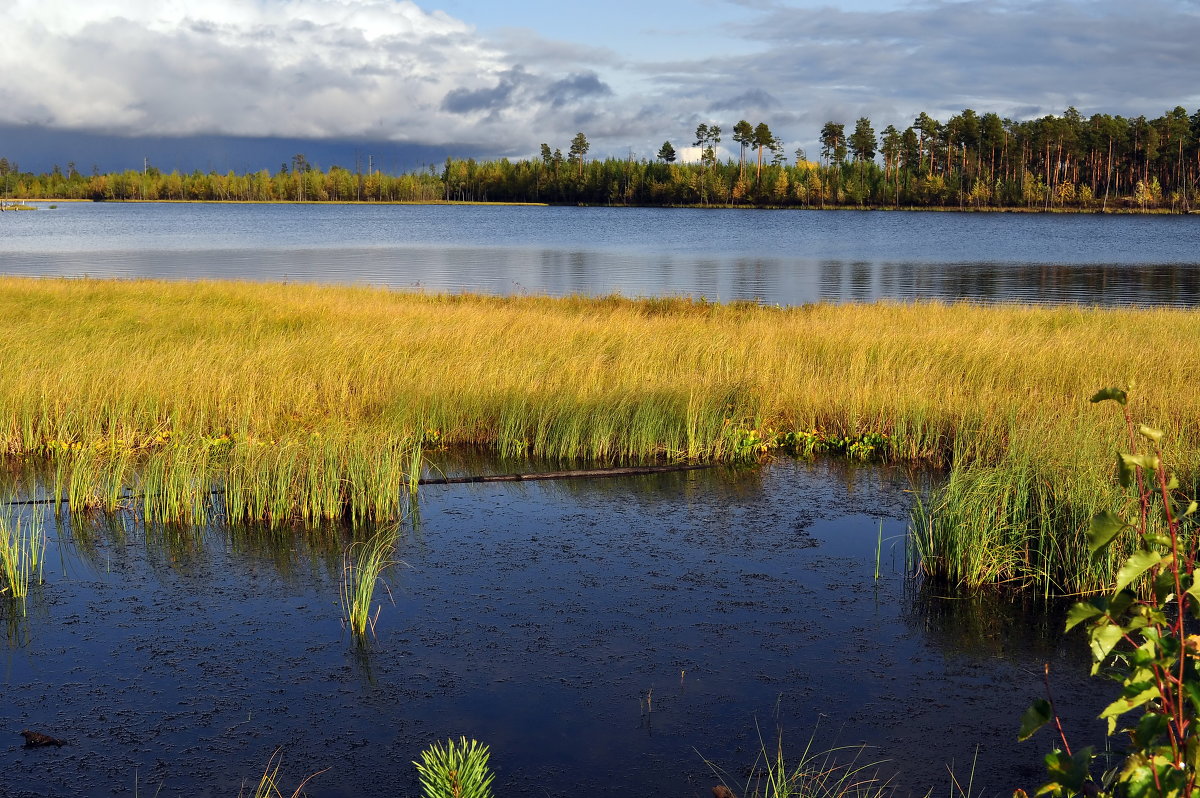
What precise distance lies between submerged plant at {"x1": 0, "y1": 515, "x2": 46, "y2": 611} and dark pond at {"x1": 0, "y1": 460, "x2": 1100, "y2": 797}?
0.53ft

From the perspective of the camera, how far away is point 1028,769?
5.08 metres

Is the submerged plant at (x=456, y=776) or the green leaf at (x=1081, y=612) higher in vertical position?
the green leaf at (x=1081, y=612)

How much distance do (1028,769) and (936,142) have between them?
137 m

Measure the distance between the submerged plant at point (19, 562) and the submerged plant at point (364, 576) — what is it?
2209 mm

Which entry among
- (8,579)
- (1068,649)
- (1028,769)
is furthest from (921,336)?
(8,579)

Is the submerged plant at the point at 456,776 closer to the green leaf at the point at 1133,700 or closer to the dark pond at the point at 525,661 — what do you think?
the dark pond at the point at 525,661

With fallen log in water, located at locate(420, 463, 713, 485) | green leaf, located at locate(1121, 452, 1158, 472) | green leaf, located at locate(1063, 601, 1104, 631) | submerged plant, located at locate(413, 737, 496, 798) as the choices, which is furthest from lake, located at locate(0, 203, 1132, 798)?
green leaf, located at locate(1121, 452, 1158, 472)

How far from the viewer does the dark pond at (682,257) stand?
3428cm

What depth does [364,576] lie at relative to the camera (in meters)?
6.63

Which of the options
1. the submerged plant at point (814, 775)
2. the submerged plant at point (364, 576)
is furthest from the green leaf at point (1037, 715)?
the submerged plant at point (364, 576)

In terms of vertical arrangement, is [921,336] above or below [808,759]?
above

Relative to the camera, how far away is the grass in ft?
26.9

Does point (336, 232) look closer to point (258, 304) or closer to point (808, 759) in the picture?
point (258, 304)

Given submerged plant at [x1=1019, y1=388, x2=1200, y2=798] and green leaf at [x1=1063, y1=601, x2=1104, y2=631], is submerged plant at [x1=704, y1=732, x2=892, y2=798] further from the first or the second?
green leaf at [x1=1063, y1=601, x2=1104, y2=631]
